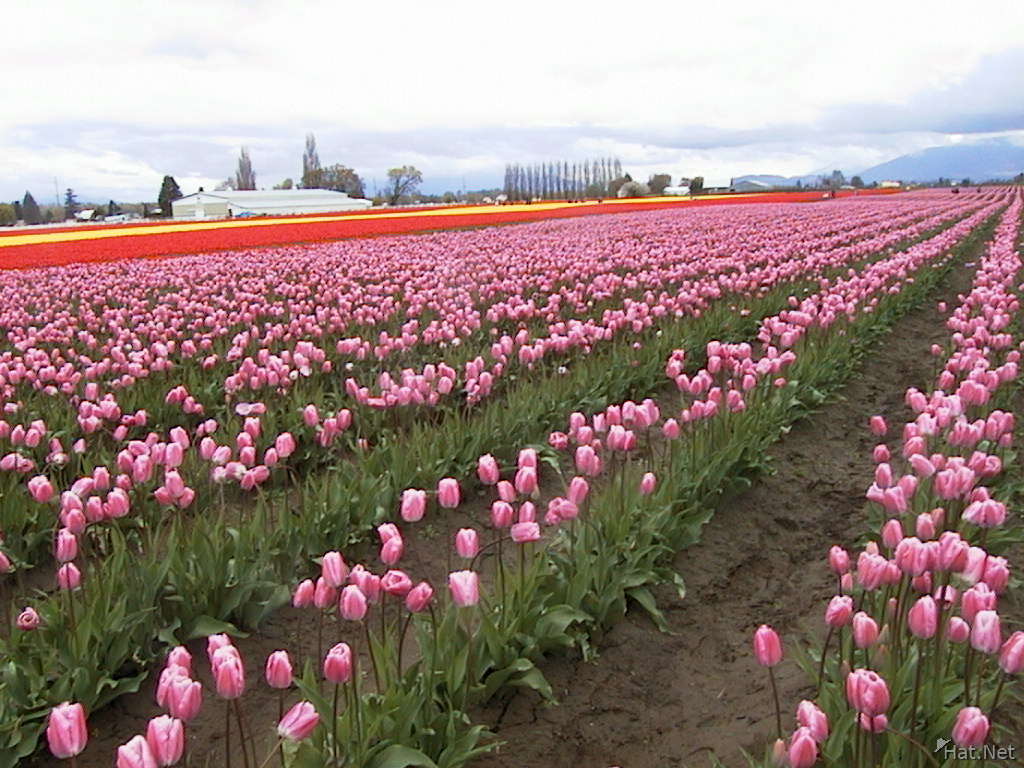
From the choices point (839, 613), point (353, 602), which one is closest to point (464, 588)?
point (353, 602)

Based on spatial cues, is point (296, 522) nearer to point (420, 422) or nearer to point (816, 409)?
point (420, 422)

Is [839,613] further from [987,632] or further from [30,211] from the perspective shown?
[30,211]

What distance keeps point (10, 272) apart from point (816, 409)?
53.9 feet

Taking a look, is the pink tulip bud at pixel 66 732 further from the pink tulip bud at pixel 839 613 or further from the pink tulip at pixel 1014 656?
the pink tulip at pixel 1014 656

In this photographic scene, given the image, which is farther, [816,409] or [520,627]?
[816,409]

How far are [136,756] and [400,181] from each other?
266 feet

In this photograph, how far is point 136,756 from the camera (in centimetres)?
169

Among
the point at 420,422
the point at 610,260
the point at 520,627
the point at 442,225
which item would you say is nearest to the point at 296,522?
the point at 520,627

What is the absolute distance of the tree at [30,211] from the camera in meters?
70.6

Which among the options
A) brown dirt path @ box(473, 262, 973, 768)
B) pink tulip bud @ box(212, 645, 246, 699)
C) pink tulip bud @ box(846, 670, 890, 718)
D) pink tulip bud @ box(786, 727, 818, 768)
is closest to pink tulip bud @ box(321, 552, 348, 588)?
pink tulip bud @ box(212, 645, 246, 699)

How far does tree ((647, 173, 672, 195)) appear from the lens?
87662 millimetres

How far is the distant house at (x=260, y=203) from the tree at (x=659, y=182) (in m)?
32.4

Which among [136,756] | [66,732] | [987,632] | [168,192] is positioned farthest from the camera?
[168,192]

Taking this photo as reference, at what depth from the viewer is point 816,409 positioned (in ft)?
21.8
